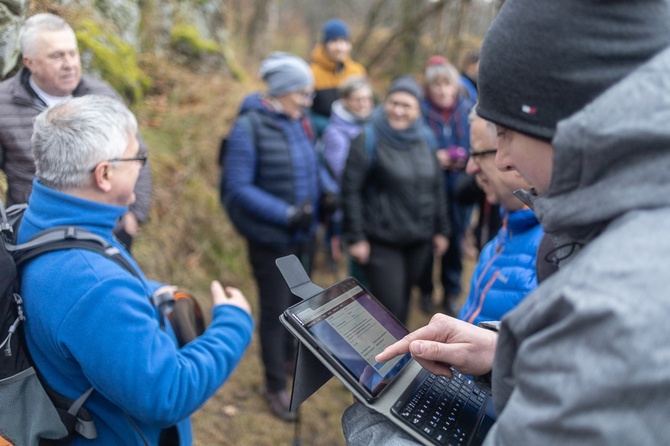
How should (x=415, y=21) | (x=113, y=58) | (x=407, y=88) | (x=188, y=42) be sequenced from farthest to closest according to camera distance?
(x=415, y=21) → (x=188, y=42) → (x=113, y=58) → (x=407, y=88)

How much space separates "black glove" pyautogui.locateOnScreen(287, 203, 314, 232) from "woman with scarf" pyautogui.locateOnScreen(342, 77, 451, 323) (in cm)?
38

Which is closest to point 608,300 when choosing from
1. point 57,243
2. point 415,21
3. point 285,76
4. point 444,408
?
point 444,408

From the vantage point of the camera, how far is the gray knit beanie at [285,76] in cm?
349

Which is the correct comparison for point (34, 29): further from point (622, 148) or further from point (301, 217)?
point (622, 148)

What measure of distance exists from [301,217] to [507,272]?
181 cm

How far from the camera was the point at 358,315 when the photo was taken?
59.3 inches

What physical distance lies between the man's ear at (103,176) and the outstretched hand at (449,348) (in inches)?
42.5

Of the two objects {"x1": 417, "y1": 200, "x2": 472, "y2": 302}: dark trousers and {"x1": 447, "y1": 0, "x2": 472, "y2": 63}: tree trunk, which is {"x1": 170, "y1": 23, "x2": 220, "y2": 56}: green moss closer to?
{"x1": 417, "y1": 200, "x2": 472, "y2": 302}: dark trousers

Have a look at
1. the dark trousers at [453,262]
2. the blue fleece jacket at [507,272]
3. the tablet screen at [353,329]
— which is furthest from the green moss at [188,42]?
the tablet screen at [353,329]

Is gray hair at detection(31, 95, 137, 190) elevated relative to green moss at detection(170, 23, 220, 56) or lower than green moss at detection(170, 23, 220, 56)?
lower

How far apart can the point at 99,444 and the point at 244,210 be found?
193cm

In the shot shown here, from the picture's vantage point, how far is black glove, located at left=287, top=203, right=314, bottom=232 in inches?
133

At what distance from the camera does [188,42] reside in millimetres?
6512

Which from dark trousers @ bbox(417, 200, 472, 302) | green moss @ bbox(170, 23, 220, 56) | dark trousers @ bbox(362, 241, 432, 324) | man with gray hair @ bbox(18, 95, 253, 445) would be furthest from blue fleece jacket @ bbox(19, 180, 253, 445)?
green moss @ bbox(170, 23, 220, 56)
